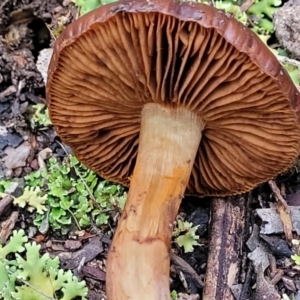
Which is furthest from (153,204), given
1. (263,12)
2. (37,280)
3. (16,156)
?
(263,12)

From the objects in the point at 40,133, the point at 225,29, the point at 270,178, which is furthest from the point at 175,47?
the point at 40,133

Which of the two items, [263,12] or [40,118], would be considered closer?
[40,118]

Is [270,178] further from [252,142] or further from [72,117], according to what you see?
[72,117]

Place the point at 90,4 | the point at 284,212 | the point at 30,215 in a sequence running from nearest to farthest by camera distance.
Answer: the point at 284,212
the point at 30,215
the point at 90,4

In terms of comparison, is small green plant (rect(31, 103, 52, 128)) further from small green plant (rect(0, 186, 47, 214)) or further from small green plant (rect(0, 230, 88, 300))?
small green plant (rect(0, 230, 88, 300))

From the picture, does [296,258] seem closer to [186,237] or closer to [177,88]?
[186,237]

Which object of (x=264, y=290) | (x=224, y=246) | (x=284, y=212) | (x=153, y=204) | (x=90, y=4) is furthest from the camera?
(x=90, y=4)

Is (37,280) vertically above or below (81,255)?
below
